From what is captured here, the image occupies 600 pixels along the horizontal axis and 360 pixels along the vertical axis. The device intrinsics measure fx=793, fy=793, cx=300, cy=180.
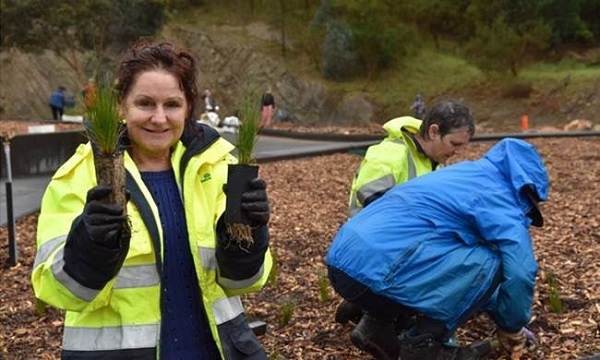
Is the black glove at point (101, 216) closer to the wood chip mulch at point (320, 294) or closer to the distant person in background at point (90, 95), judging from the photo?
the distant person in background at point (90, 95)

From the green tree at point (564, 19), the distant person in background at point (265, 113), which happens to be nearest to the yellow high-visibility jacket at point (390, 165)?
the distant person in background at point (265, 113)

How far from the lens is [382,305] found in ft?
11.7

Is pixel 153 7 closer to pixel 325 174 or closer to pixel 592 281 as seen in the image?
pixel 325 174

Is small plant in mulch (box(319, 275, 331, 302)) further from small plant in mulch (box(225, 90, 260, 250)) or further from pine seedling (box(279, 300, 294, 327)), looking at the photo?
small plant in mulch (box(225, 90, 260, 250))

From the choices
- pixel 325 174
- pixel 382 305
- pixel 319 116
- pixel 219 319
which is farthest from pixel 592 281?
pixel 319 116

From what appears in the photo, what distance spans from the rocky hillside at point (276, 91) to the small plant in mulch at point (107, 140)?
22981 mm

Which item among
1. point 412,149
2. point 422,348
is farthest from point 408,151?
point 422,348

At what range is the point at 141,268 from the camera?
2141 millimetres

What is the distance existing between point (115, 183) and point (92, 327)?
1.58ft

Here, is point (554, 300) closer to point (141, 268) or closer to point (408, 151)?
point (408, 151)

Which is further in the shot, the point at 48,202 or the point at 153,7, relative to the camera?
the point at 153,7

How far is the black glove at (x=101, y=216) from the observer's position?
181 cm

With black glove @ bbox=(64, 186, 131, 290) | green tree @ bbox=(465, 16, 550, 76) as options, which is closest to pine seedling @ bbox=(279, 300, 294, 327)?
black glove @ bbox=(64, 186, 131, 290)

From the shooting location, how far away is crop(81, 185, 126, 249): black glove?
181 cm
